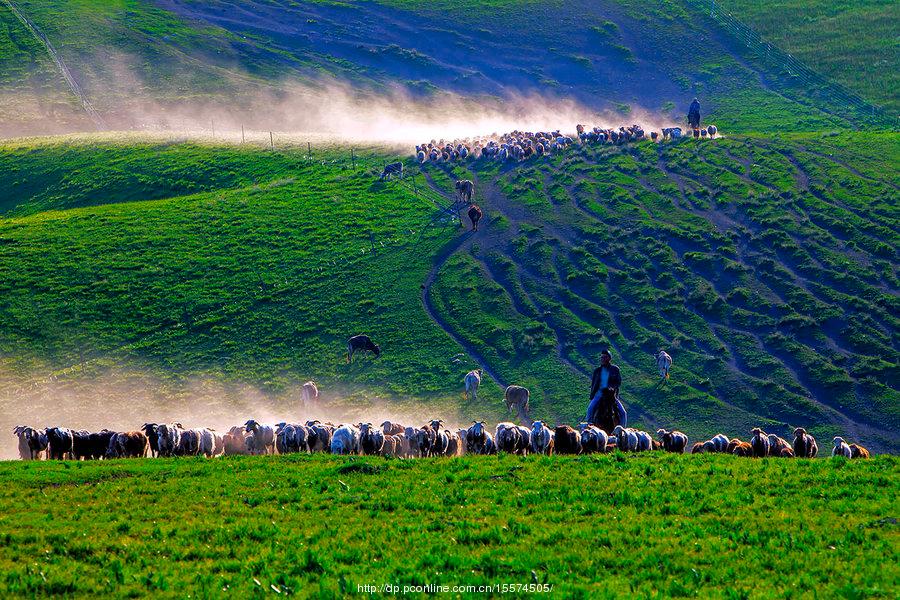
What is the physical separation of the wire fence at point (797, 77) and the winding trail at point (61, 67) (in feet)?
242

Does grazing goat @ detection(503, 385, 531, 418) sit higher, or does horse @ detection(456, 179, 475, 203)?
horse @ detection(456, 179, 475, 203)

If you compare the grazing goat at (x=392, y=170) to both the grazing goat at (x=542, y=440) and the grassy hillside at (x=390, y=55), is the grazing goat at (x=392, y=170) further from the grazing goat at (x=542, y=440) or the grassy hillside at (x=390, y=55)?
the grazing goat at (x=542, y=440)

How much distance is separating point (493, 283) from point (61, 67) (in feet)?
294

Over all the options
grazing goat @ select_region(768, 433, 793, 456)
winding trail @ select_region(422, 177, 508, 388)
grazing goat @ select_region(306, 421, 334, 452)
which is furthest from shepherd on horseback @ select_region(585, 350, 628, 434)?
winding trail @ select_region(422, 177, 508, 388)

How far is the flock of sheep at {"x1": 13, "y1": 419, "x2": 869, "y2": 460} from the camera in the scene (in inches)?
1093

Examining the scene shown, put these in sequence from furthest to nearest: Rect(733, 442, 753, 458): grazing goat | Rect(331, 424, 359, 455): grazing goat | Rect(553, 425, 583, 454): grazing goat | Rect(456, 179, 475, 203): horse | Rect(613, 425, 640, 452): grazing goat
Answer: Rect(456, 179, 475, 203): horse, Rect(331, 424, 359, 455): grazing goat, Rect(613, 425, 640, 452): grazing goat, Rect(733, 442, 753, 458): grazing goat, Rect(553, 425, 583, 454): grazing goat

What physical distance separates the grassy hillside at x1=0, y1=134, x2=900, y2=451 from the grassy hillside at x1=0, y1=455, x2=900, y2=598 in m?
18.5

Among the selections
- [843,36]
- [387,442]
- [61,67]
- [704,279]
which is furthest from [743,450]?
[61,67]

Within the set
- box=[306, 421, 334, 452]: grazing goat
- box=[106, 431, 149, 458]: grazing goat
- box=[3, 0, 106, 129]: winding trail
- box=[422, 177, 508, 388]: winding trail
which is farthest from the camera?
box=[3, 0, 106, 129]: winding trail

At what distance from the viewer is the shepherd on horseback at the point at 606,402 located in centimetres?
2872

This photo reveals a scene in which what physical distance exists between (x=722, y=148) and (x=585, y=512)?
60.1 metres

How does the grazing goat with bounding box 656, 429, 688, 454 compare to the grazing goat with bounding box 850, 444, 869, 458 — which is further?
the grazing goat with bounding box 656, 429, 688, 454

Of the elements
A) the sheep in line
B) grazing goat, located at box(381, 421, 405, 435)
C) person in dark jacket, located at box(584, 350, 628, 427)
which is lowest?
grazing goat, located at box(381, 421, 405, 435)

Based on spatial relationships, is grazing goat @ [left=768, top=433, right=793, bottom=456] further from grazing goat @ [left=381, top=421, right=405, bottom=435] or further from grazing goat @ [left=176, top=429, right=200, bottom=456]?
grazing goat @ [left=176, top=429, right=200, bottom=456]
